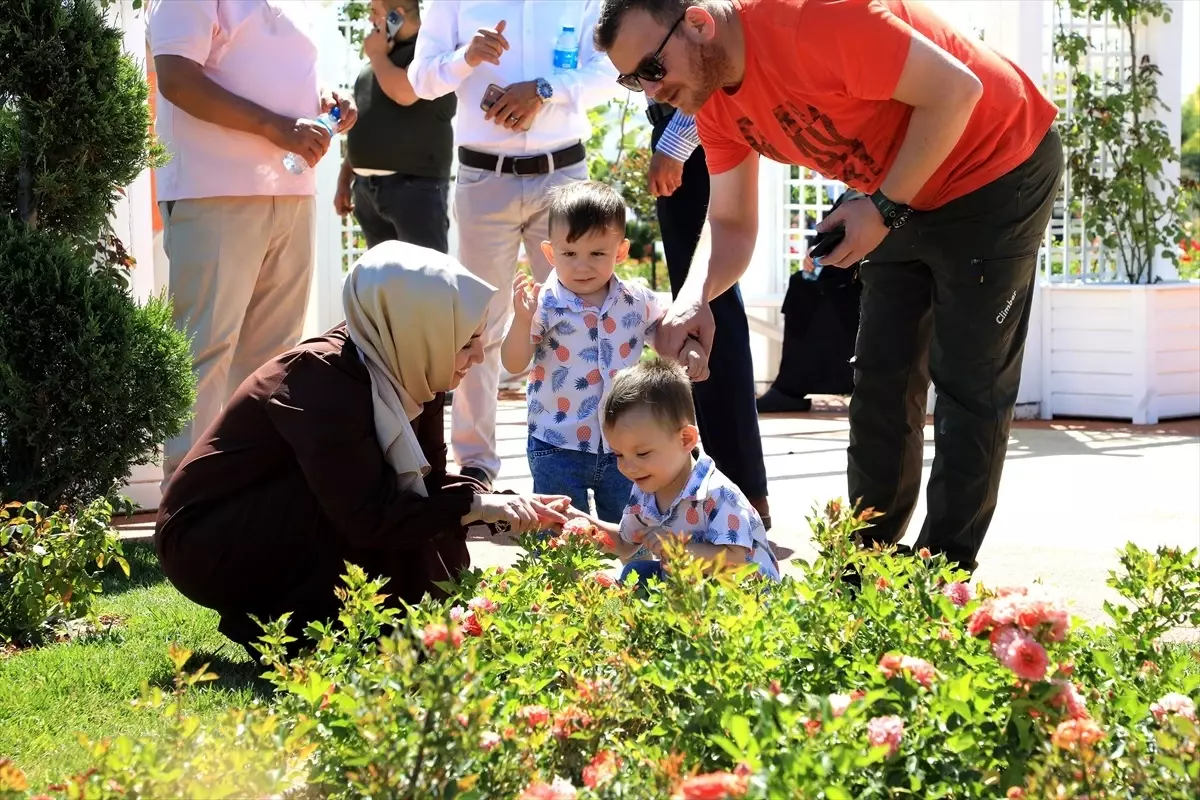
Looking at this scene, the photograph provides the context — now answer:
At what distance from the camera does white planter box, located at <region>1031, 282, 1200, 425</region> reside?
8.59 metres

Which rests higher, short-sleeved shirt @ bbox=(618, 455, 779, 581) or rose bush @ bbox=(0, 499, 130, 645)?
short-sleeved shirt @ bbox=(618, 455, 779, 581)

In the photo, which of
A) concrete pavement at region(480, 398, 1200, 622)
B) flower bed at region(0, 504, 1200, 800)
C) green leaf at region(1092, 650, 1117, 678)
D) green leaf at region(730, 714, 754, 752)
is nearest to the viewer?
green leaf at region(730, 714, 754, 752)

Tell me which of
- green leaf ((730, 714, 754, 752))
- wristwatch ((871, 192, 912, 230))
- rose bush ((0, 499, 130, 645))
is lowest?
rose bush ((0, 499, 130, 645))

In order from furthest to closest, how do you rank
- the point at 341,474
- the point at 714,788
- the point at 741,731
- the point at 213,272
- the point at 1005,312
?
the point at 213,272
the point at 1005,312
the point at 341,474
the point at 741,731
the point at 714,788

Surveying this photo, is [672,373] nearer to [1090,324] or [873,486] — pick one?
[873,486]

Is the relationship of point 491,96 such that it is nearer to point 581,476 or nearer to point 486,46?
point 486,46

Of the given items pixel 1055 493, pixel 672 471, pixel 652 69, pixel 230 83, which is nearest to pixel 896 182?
pixel 652 69

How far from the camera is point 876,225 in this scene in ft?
11.4

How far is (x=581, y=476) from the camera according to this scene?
4.37m

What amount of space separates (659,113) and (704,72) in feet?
5.51

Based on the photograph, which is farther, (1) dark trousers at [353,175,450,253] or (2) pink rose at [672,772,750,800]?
(1) dark trousers at [353,175,450,253]

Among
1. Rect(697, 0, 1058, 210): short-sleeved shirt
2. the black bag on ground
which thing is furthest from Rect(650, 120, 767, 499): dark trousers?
the black bag on ground

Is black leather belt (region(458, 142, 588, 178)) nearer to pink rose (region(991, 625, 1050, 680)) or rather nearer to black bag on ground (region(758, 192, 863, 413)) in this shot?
black bag on ground (region(758, 192, 863, 413))

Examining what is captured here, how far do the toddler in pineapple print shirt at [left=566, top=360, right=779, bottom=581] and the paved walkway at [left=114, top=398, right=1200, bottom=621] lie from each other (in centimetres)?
97
